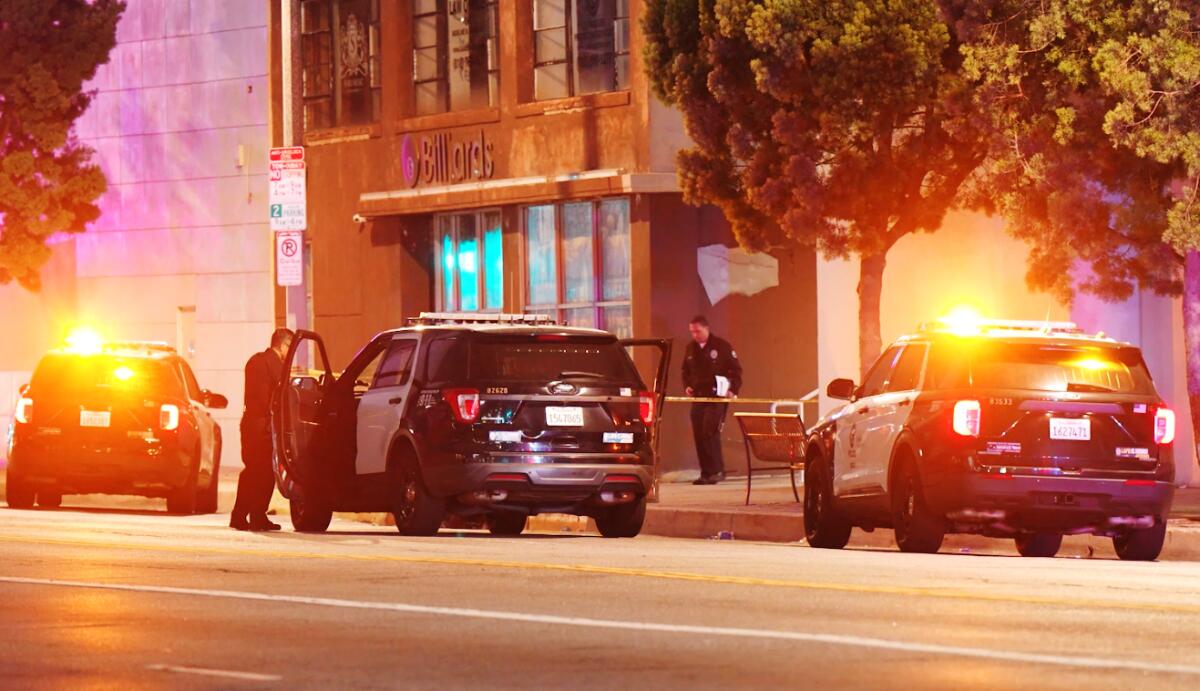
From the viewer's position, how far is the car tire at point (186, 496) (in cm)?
2559

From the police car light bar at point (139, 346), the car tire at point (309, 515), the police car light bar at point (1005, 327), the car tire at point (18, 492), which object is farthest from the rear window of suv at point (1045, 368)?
the car tire at point (18, 492)

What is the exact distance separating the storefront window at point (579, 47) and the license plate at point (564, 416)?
43.5 ft

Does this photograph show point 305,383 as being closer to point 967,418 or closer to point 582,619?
point 967,418

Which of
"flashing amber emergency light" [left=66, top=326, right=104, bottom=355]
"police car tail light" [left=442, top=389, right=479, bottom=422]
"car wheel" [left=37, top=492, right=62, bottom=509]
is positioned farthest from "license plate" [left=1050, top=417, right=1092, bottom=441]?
"car wheel" [left=37, top=492, right=62, bottom=509]

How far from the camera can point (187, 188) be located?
39594 millimetres

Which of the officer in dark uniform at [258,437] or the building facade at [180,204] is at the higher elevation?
the building facade at [180,204]

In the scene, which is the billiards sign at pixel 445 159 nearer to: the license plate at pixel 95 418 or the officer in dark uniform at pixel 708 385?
the officer in dark uniform at pixel 708 385

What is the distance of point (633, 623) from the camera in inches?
472

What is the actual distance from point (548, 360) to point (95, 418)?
22.6 ft

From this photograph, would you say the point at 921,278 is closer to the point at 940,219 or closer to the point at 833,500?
the point at 940,219

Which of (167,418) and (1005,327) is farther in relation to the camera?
(167,418)

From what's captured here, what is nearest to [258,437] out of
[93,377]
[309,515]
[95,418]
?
[309,515]

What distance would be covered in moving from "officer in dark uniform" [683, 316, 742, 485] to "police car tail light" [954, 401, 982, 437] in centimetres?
1177

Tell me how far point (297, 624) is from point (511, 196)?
21657 mm
